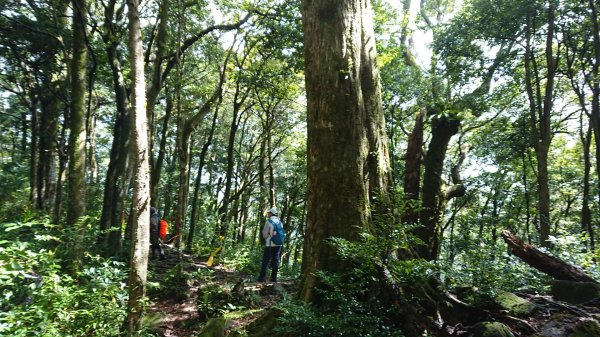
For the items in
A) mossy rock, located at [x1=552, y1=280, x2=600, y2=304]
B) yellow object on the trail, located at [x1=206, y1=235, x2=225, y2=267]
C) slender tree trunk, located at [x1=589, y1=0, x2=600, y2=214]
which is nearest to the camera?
mossy rock, located at [x1=552, y1=280, x2=600, y2=304]

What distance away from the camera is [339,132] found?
474 centimetres

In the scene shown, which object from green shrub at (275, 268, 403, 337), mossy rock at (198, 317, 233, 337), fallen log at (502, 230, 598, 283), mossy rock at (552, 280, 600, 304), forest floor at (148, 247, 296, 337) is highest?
fallen log at (502, 230, 598, 283)

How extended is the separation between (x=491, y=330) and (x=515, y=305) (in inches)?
34.0

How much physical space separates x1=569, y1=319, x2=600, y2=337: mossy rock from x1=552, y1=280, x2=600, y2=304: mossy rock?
1.23 m

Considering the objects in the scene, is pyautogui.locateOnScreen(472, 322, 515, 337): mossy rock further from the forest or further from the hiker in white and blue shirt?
the hiker in white and blue shirt

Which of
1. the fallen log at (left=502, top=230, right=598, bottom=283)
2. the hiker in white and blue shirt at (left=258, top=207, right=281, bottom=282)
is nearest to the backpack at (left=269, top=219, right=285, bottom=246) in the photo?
the hiker in white and blue shirt at (left=258, top=207, right=281, bottom=282)

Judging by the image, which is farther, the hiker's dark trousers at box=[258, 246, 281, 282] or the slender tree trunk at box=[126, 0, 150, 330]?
the hiker's dark trousers at box=[258, 246, 281, 282]

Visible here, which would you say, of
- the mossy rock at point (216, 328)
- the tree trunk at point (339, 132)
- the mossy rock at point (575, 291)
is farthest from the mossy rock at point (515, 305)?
the mossy rock at point (216, 328)

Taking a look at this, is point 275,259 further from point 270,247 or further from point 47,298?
point 47,298

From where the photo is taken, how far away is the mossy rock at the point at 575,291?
4230 mm

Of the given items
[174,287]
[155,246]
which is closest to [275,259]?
[174,287]

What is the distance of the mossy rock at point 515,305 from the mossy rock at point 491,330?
60cm

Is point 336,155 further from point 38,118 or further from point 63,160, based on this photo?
point 38,118

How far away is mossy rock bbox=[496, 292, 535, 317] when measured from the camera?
379 cm
